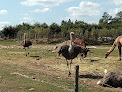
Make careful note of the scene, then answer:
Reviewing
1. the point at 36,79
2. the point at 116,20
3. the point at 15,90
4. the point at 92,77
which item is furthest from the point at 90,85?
the point at 116,20

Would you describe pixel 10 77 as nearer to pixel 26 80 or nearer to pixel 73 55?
pixel 26 80

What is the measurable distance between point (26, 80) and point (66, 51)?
9.07ft

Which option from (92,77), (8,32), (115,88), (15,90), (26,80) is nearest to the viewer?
(15,90)

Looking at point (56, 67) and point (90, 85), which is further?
point (56, 67)

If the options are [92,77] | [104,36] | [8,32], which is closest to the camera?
[92,77]

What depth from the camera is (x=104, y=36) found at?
41.4 m

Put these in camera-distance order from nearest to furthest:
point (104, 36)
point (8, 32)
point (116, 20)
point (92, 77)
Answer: point (92, 77)
point (104, 36)
point (8, 32)
point (116, 20)

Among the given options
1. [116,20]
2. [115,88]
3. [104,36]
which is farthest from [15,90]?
[116,20]

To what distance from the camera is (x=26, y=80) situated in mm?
9445

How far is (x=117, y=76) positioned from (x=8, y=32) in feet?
157

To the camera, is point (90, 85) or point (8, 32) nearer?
point (90, 85)

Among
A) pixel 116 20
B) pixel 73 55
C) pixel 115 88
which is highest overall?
pixel 116 20

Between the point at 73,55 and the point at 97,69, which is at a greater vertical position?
the point at 73,55

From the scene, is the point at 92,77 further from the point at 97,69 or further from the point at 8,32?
the point at 8,32
